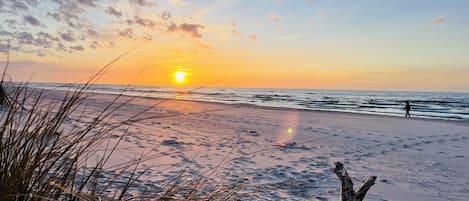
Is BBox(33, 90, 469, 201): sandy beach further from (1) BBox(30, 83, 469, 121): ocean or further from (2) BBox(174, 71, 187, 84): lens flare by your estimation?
(1) BBox(30, 83, 469, 121): ocean

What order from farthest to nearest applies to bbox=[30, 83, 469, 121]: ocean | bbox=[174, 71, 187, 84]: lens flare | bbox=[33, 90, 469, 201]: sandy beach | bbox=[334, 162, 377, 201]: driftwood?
bbox=[30, 83, 469, 121]: ocean, bbox=[33, 90, 469, 201]: sandy beach, bbox=[174, 71, 187, 84]: lens flare, bbox=[334, 162, 377, 201]: driftwood

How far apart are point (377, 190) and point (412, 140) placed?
682 cm

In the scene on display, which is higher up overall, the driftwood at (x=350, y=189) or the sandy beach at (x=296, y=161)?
the driftwood at (x=350, y=189)

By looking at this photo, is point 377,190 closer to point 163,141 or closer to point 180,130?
point 163,141

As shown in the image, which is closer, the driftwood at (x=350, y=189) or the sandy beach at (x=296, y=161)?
the driftwood at (x=350, y=189)

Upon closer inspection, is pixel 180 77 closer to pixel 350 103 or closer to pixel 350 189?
pixel 350 189

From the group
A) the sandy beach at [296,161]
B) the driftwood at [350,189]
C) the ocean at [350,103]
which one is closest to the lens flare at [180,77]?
the sandy beach at [296,161]

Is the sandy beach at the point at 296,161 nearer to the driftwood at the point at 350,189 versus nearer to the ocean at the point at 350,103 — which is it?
the driftwood at the point at 350,189

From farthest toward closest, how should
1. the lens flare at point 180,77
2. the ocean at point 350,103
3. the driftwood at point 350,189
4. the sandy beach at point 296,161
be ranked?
1. the ocean at point 350,103
2. the sandy beach at point 296,161
3. the lens flare at point 180,77
4. the driftwood at point 350,189

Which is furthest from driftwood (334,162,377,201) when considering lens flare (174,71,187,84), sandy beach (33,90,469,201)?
lens flare (174,71,187,84)

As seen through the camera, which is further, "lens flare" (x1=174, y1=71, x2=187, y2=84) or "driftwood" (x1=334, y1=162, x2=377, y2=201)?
"lens flare" (x1=174, y1=71, x2=187, y2=84)

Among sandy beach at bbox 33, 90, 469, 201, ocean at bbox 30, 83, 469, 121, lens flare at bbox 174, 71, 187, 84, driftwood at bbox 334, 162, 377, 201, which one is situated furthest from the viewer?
ocean at bbox 30, 83, 469, 121

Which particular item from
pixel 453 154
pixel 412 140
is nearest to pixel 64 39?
pixel 453 154

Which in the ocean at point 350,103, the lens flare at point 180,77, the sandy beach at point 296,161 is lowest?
the ocean at point 350,103
